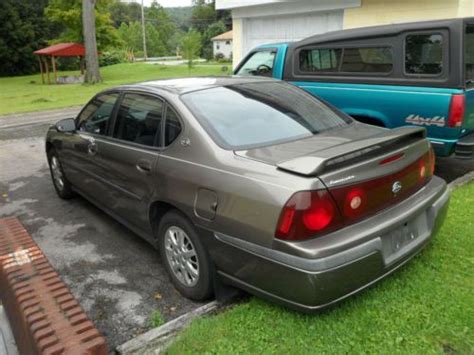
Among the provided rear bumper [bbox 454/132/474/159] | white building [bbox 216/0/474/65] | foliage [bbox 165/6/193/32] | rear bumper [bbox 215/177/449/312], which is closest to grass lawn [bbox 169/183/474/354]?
rear bumper [bbox 215/177/449/312]

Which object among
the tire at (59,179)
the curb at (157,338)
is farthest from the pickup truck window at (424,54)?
the tire at (59,179)

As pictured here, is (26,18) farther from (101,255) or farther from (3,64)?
(101,255)

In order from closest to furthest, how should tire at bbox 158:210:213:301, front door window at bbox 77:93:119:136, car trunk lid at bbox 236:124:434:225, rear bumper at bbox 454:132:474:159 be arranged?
car trunk lid at bbox 236:124:434:225 < tire at bbox 158:210:213:301 < front door window at bbox 77:93:119:136 < rear bumper at bbox 454:132:474:159

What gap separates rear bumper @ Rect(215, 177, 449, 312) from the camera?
2365 mm

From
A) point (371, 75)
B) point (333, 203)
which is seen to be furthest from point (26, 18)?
point (333, 203)

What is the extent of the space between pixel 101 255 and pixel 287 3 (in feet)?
38.6

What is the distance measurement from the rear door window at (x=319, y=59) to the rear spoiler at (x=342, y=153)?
3.16 metres

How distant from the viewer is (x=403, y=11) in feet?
→ 36.8

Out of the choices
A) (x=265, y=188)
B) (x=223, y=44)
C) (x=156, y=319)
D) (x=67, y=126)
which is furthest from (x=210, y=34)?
(x=265, y=188)

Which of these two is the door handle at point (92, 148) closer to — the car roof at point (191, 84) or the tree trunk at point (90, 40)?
the car roof at point (191, 84)

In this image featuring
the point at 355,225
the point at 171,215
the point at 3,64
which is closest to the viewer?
the point at 355,225

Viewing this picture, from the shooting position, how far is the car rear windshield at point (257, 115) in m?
3.07

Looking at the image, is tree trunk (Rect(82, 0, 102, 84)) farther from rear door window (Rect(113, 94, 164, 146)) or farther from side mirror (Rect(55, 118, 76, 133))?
→ rear door window (Rect(113, 94, 164, 146))

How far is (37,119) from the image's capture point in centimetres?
1290
